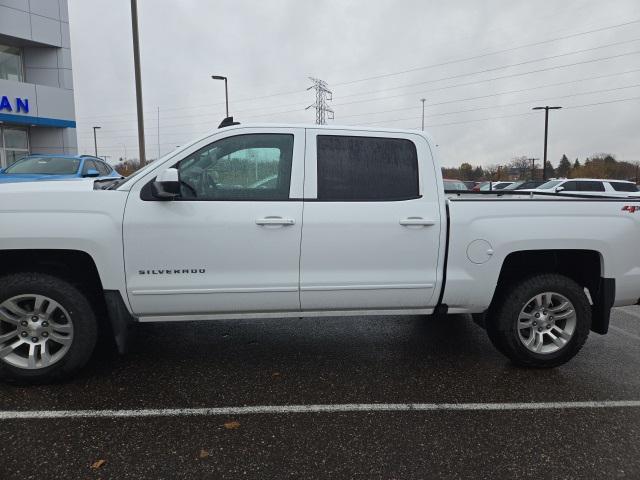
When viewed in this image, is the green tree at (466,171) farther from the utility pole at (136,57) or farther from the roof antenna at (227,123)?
the roof antenna at (227,123)

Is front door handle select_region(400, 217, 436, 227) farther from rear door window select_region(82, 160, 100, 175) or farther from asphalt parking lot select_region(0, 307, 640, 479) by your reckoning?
rear door window select_region(82, 160, 100, 175)

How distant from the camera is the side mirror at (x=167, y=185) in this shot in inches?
129

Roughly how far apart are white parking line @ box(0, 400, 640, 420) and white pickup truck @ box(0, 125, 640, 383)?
0.43 metres

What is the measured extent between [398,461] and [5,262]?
308cm

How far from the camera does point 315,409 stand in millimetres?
3283

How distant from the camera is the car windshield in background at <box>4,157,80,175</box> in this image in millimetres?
10930

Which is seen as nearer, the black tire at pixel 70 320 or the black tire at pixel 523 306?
the black tire at pixel 70 320

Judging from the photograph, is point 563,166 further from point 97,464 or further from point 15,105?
point 97,464

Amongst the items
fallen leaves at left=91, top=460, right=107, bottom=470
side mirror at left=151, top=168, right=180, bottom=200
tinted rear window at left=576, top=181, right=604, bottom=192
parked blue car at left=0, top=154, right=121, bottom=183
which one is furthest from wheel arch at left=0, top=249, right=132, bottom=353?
tinted rear window at left=576, top=181, right=604, bottom=192

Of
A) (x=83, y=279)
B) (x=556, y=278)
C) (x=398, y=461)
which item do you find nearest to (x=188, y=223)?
(x=83, y=279)

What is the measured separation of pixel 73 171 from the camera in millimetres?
11023

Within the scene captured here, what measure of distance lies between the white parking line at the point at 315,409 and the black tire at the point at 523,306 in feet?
1.74

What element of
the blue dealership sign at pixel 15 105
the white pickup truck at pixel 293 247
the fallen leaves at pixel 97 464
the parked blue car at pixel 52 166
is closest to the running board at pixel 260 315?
the white pickup truck at pixel 293 247

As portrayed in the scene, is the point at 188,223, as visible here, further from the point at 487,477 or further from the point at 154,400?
the point at 487,477
